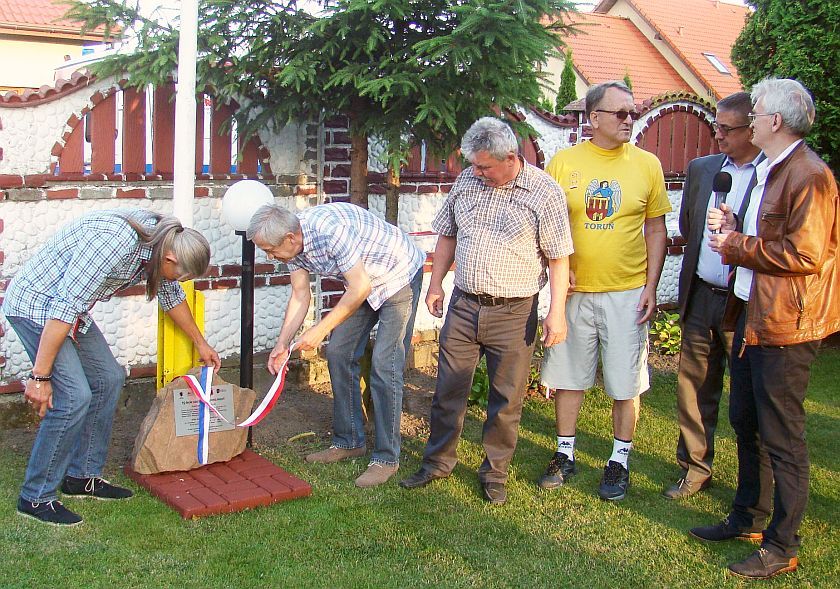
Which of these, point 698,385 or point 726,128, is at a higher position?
point 726,128

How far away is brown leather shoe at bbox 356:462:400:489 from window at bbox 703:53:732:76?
85.4 ft

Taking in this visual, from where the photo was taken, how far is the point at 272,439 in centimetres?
564

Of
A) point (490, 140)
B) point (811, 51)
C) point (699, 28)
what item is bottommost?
point (490, 140)

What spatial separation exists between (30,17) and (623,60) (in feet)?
57.6

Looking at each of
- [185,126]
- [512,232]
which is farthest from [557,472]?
[185,126]

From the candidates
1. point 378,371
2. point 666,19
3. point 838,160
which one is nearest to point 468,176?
point 378,371

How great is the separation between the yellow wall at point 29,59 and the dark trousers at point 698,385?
841 inches

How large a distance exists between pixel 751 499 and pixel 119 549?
292 cm

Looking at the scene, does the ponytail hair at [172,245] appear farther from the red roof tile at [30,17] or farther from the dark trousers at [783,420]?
the red roof tile at [30,17]

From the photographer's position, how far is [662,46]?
1161 inches

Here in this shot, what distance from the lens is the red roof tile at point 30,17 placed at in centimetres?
2195

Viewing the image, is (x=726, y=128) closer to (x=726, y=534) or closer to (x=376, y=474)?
(x=726, y=534)

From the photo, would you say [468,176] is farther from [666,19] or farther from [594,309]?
[666,19]

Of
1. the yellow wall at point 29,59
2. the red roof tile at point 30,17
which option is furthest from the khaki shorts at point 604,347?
the yellow wall at point 29,59
